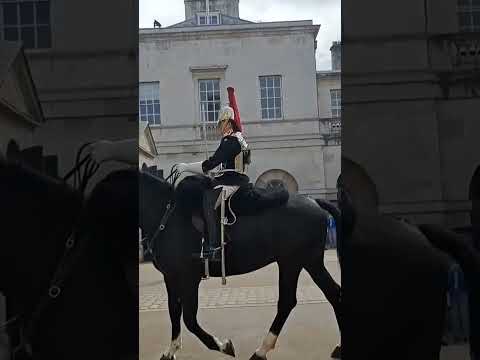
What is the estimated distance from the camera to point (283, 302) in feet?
9.60

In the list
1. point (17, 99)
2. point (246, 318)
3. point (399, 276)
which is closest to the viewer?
point (17, 99)

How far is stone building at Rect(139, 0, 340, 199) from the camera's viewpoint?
9.39ft

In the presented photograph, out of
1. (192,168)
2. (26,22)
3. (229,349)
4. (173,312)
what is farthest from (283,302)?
(26,22)

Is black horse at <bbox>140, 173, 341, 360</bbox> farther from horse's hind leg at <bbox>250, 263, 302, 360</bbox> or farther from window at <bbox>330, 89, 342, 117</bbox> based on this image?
window at <bbox>330, 89, 342, 117</bbox>

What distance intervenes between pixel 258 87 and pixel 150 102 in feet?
1.82

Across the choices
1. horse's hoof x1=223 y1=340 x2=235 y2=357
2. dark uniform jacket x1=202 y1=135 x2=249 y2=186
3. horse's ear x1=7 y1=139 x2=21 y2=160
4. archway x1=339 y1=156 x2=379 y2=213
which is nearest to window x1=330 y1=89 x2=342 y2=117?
archway x1=339 y1=156 x2=379 y2=213

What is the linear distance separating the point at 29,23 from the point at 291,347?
2.09 meters

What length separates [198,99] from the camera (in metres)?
2.88

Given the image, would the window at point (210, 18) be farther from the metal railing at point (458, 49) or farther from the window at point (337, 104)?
the metal railing at point (458, 49)

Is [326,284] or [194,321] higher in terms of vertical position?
[326,284]

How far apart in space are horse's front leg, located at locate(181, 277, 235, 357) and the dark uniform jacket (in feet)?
1.76

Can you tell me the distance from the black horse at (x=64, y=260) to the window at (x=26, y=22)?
0.63m

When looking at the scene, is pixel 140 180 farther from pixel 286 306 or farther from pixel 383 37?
pixel 383 37

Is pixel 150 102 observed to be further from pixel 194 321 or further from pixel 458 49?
pixel 458 49
